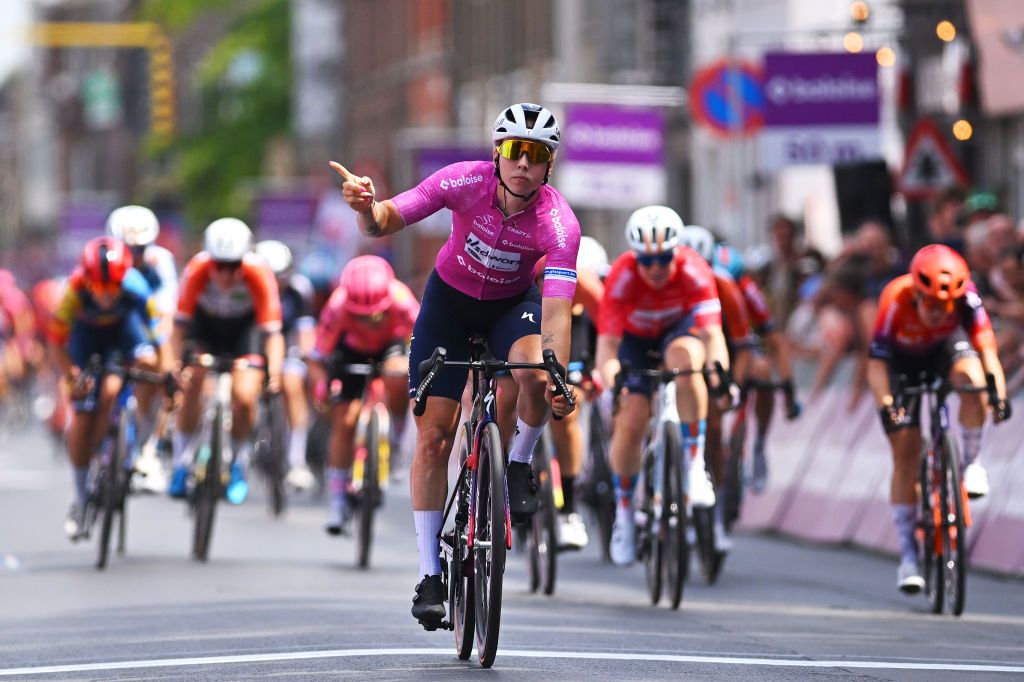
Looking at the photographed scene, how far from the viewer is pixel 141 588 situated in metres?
14.2

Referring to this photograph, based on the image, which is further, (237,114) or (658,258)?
(237,114)

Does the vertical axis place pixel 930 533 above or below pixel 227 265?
below

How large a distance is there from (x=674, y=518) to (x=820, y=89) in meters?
10.2

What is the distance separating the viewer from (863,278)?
61.6ft

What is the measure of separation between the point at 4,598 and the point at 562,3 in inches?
1345

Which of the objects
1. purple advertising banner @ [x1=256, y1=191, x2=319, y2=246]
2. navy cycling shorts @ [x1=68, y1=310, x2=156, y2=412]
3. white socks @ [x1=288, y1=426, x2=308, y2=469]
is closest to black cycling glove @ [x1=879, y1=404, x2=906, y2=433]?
navy cycling shorts @ [x1=68, y1=310, x2=156, y2=412]

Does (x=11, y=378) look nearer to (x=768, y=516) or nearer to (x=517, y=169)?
(x=768, y=516)

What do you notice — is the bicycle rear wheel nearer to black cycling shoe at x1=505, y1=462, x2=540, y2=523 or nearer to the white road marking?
the white road marking

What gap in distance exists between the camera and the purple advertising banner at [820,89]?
22.5 metres

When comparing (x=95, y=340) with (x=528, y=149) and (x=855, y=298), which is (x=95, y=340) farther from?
(x=528, y=149)

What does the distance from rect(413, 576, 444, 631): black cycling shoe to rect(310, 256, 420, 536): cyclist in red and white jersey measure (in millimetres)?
6259

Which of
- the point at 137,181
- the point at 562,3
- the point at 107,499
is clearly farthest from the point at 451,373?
the point at 137,181

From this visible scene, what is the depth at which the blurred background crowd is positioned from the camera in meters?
21.5

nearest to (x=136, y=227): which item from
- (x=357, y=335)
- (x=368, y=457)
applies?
(x=357, y=335)
